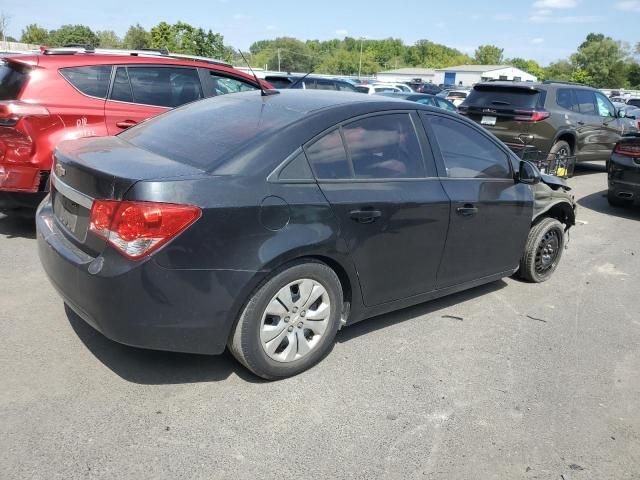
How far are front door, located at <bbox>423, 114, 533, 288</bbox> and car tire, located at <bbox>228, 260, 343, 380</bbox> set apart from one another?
1.08 meters

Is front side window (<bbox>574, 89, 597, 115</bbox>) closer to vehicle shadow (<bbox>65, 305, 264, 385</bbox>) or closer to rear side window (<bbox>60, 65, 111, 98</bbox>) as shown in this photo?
rear side window (<bbox>60, 65, 111, 98</bbox>)

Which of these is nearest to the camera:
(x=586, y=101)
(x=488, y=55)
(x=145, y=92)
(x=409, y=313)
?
(x=409, y=313)

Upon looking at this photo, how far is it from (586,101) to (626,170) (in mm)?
3530

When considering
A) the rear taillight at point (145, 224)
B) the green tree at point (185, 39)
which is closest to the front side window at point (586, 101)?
the rear taillight at point (145, 224)

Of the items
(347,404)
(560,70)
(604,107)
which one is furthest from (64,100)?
(560,70)

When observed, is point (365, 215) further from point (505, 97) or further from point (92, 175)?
point (505, 97)

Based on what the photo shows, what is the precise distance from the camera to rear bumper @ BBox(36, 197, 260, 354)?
270 centimetres

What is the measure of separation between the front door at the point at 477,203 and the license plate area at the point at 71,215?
7.66 feet

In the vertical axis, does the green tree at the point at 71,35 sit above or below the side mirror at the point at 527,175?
above

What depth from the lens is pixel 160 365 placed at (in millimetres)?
3316

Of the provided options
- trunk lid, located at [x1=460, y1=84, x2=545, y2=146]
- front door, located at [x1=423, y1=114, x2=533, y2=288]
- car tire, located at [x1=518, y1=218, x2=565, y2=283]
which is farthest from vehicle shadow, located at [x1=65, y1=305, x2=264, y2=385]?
trunk lid, located at [x1=460, y1=84, x2=545, y2=146]

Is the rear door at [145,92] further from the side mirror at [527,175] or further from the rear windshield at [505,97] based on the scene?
the rear windshield at [505,97]

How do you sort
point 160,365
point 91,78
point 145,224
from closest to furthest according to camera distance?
point 145,224
point 160,365
point 91,78

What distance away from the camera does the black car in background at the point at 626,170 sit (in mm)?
7988
